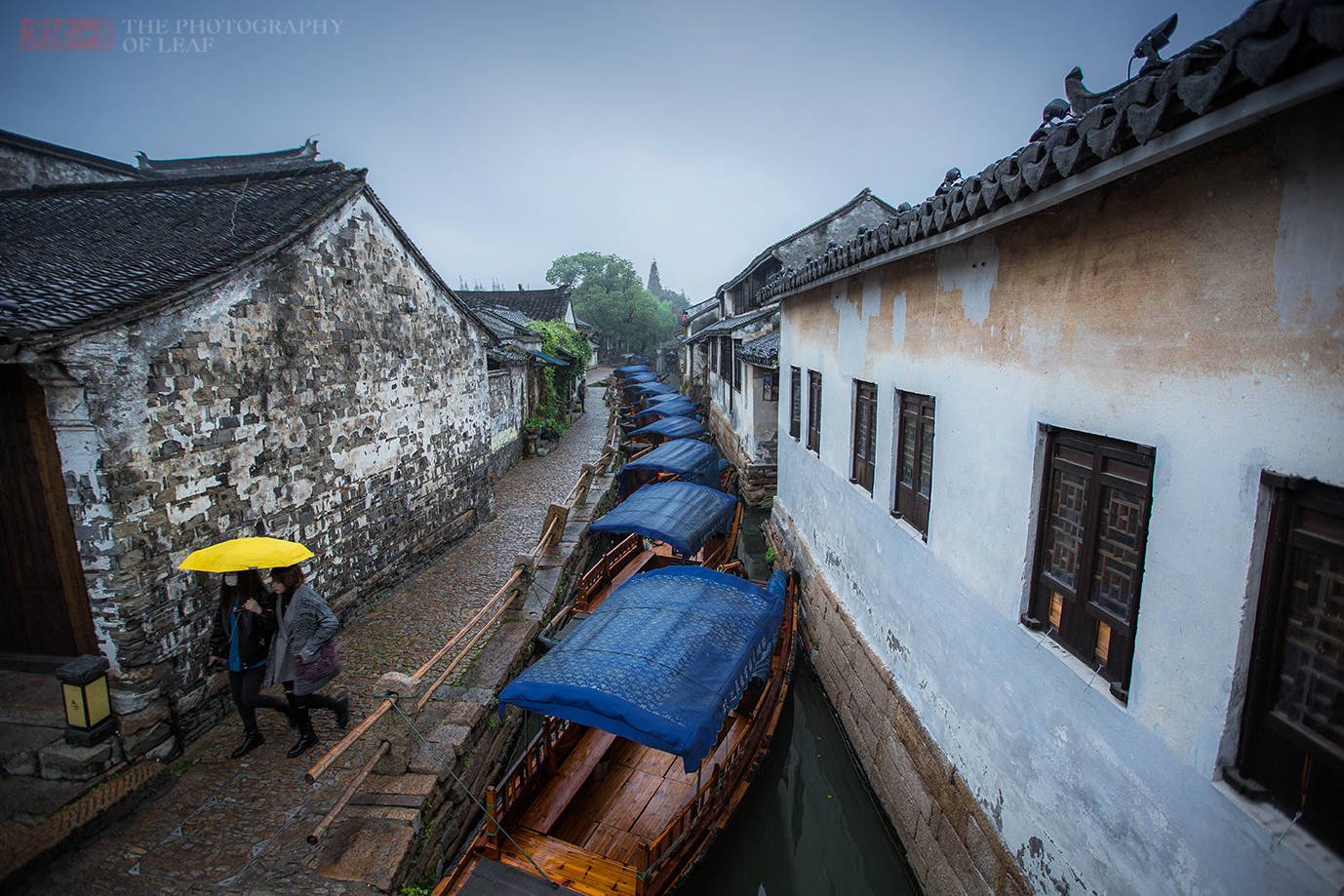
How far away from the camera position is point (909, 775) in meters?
5.91

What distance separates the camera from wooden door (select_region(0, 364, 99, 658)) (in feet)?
18.1

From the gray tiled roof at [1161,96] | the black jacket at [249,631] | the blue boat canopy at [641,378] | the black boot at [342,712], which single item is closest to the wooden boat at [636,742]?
the black boot at [342,712]

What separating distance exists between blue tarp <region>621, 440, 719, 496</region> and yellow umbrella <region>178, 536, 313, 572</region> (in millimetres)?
8355

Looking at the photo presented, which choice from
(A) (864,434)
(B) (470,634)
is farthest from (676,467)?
(A) (864,434)

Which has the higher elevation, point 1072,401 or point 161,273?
point 161,273

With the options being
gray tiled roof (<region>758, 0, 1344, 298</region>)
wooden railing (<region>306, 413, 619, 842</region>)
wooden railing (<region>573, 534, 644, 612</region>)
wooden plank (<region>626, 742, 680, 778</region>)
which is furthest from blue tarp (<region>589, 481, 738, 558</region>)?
gray tiled roof (<region>758, 0, 1344, 298</region>)

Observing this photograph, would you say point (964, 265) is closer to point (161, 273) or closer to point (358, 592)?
point (161, 273)

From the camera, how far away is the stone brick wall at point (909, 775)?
457 cm

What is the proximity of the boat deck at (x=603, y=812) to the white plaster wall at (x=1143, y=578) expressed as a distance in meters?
2.61

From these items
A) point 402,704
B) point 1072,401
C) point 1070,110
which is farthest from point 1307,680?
point 402,704

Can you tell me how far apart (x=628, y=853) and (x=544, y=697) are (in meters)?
1.83

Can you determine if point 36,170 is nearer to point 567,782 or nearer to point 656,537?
point 656,537

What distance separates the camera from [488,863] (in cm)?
511

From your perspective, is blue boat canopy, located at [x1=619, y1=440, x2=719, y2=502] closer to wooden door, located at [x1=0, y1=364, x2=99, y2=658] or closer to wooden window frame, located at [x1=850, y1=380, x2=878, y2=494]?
wooden window frame, located at [x1=850, y1=380, x2=878, y2=494]
